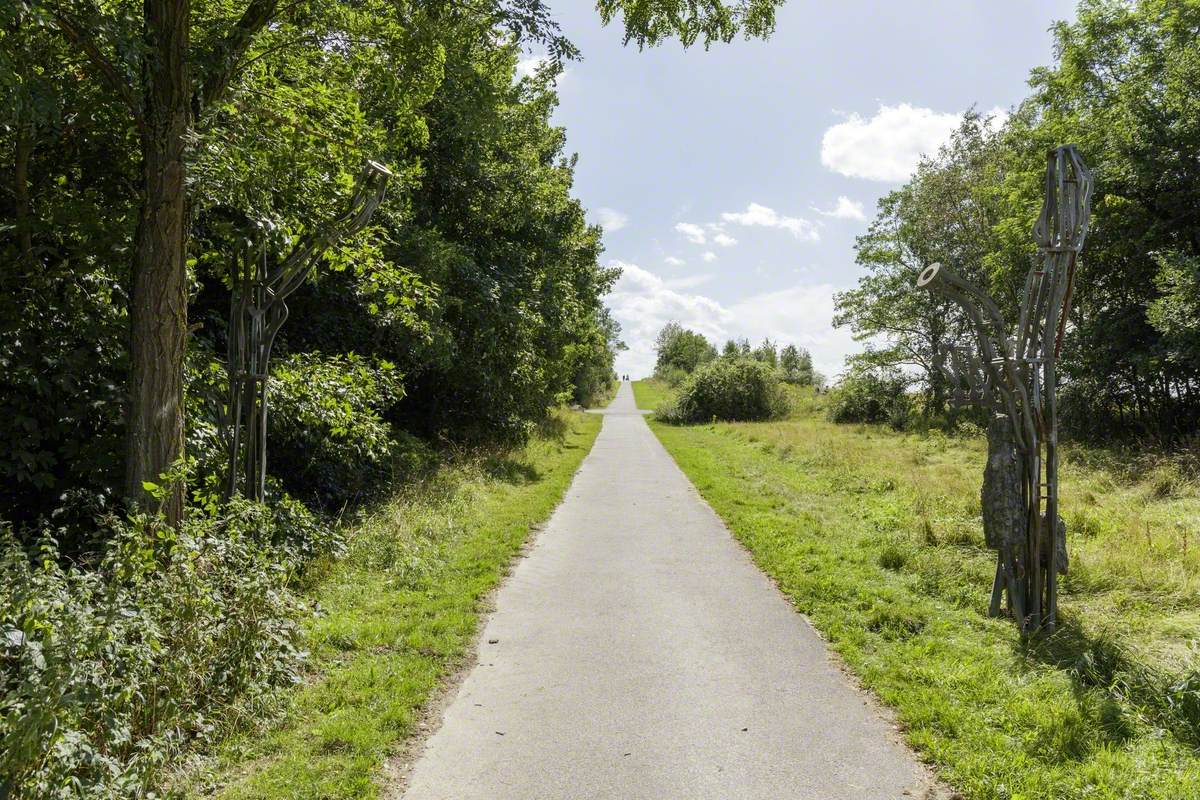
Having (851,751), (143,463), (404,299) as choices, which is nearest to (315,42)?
(404,299)

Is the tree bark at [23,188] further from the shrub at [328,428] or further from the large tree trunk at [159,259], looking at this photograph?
the shrub at [328,428]

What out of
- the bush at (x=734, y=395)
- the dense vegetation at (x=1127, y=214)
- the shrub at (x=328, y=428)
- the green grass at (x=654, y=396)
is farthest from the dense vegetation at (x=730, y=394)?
the shrub at (x=328, y=428)

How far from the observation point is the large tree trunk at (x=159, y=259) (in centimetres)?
497

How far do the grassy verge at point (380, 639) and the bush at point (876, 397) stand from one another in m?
24.4

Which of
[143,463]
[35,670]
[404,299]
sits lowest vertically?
[35,670]

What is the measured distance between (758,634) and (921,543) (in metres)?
3.95

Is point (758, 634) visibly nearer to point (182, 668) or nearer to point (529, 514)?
point (182, 668)

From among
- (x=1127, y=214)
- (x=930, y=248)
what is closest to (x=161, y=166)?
(x=1127, y=214)

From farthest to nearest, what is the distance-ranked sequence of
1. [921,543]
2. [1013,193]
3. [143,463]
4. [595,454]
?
[595,454]
[1013,193]
[921,543]
[143,463]

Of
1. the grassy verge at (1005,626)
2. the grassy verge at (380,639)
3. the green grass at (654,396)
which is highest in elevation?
the green grass at (654,396)

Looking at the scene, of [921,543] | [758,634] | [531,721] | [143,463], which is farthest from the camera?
[921,543]

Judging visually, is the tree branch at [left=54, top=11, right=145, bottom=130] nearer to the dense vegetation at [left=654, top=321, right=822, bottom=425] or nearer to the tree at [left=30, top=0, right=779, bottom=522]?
the tree at [left=30, top=0, right=779, bottom=522]

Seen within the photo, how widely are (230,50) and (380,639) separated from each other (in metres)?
4.76

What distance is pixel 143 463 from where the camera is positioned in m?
5.13
